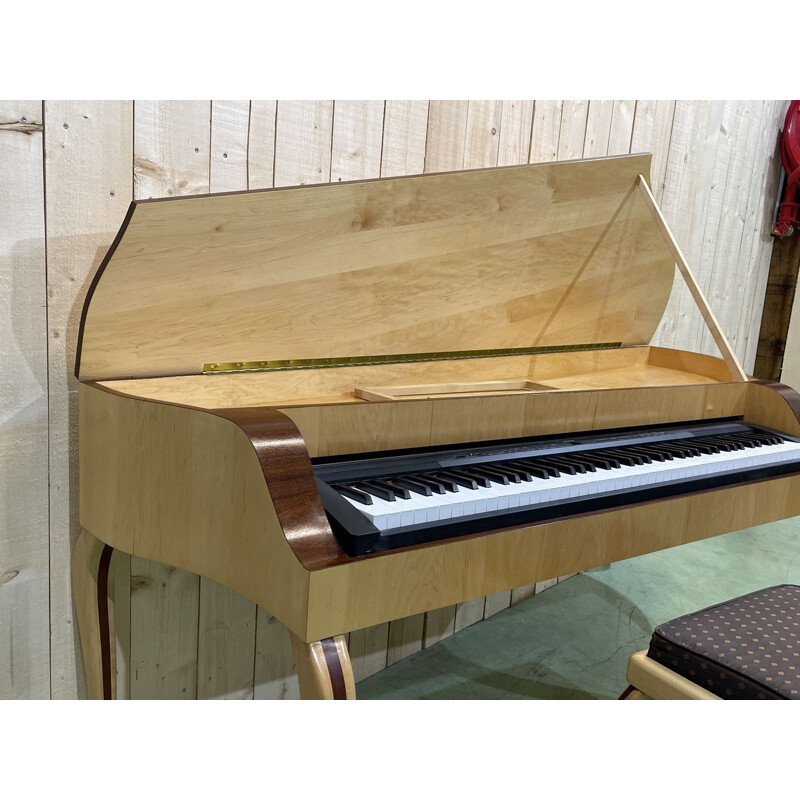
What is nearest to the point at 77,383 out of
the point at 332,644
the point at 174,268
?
the point at 174,268

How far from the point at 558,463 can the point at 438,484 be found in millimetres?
364

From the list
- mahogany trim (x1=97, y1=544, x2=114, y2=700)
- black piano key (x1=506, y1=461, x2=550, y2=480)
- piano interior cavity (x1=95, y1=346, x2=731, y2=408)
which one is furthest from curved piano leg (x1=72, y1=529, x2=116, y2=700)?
black piano key (x1=506, y1=461, x2=550, y2=480)

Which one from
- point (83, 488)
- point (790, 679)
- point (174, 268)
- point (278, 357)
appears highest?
point (174, 268)

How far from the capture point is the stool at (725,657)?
56.1 inches

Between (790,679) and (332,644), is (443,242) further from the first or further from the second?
(790,679)

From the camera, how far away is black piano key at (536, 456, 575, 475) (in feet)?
5.74

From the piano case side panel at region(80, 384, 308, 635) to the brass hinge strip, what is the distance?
0.31 meters

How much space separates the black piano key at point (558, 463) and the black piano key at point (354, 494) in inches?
19.9

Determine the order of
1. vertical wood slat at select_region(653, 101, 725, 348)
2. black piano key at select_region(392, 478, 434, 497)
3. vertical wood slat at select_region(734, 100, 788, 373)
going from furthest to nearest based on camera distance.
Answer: vertical wood slat at select_region(734, 100, 788, 373), vertical wood slat at select_region(653, 101, 725, 348), black piano key at select_region(392, 478, 434, 497)

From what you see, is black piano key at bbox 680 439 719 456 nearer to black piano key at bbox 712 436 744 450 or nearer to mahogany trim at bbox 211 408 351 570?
black piano key at bbox 712 436 744 450

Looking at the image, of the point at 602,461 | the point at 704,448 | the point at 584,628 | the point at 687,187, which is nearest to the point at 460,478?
the point at 602,461

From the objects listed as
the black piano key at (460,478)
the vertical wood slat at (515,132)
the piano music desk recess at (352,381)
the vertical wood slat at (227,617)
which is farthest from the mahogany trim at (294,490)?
the vertical wood slat at (515,132)

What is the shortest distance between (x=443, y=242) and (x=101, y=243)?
0.81 metres

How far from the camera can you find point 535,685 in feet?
8.18
